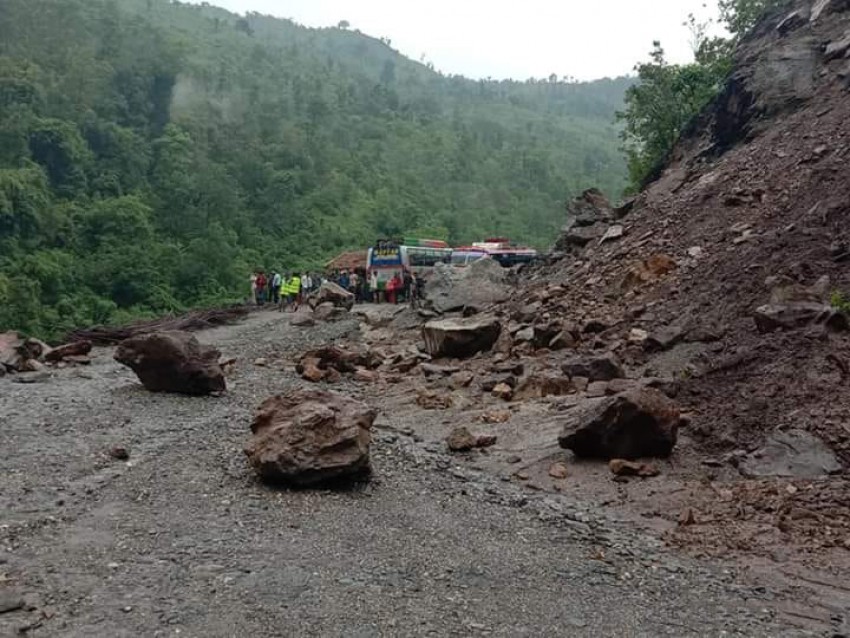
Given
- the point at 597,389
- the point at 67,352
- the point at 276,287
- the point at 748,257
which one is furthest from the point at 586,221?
the point at 276,287

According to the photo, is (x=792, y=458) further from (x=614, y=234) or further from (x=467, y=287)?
(x=467, y=287)

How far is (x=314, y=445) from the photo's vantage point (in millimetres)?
8344

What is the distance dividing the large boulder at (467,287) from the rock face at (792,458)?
1184 cm

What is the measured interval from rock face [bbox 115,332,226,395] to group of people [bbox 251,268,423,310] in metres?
15.7

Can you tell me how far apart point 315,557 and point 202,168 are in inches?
1874

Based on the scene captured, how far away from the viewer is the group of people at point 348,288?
30570mm

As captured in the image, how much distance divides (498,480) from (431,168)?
227 ft

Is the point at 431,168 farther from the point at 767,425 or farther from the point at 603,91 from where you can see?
the point at 603,91

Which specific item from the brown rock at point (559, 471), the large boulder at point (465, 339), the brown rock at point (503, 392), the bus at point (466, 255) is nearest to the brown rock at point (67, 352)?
the large boulder at point (465, 339)

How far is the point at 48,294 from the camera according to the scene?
1172 inches

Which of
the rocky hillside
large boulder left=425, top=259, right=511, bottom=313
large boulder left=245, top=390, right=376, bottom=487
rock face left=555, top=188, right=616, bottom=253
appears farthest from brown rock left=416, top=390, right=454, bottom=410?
rock face left=555, top=188, right=616, bottom=253

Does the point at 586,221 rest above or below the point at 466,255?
above

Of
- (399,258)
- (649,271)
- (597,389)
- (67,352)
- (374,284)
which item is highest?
(649,271)

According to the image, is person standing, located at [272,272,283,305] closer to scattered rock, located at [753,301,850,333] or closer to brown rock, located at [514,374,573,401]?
brown rock, located at [514,374,573,401]
